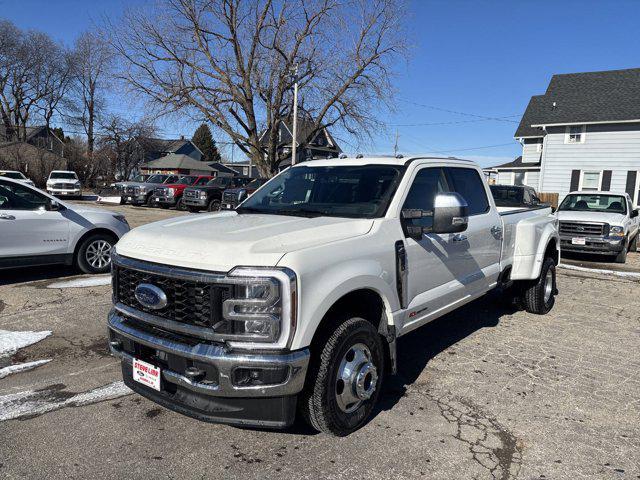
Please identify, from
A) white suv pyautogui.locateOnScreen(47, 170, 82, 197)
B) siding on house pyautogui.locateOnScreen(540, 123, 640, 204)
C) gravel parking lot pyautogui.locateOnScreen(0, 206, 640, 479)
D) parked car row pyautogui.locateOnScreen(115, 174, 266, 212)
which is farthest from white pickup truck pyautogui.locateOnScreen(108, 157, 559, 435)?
white suv pyautogui.locateOnScreen(47, 170, 82, 197)

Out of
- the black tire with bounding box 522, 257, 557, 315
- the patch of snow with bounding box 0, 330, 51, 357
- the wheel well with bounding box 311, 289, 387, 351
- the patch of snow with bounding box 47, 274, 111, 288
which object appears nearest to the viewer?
the wheel well with bounding box 311, 289, 387, 351

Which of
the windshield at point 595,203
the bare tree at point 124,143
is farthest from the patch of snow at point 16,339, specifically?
the bare tree at point 124,143

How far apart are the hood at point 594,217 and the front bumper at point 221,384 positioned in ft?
34.5

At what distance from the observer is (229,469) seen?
291 cm

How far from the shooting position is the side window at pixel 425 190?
387cm

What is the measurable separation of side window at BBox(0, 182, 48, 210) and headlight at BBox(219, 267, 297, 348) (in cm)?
590

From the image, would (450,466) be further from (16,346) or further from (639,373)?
(16,346)

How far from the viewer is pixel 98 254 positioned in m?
8.02

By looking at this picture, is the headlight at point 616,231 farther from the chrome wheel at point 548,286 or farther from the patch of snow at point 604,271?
the chrome wheel at point 548,286

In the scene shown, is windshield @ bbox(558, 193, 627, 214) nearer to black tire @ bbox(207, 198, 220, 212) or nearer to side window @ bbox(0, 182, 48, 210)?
side window @ bbox(0, 182, 48, 210)

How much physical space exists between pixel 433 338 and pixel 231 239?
320 cm

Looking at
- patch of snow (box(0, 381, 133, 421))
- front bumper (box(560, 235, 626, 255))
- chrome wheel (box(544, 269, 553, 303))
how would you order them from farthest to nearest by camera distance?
front bumper (box(560, 235, 626, 255)) < chrome wheel (box(544, 269, 553, 303)) < patch of snow (box(0, 381, 133, 421))

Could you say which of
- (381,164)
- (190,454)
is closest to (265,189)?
(381,164)

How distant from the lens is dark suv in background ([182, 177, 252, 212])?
72.6 ft
